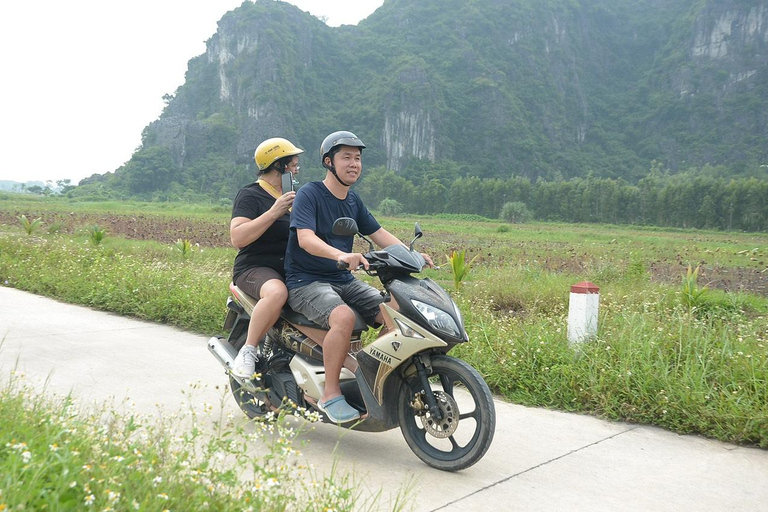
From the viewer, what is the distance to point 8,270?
33.6 feet

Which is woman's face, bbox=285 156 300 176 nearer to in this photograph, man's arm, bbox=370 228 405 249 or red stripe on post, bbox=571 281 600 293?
man's arm, bbox=370 228 405 249

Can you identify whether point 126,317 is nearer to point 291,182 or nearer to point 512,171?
point 291,182

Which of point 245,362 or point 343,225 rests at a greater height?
point 343,225

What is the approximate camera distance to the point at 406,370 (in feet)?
12.0

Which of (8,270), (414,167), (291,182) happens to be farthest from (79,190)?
(291,182)

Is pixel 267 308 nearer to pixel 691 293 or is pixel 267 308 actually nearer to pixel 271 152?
pixel 271 152

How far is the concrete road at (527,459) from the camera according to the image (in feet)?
10.6

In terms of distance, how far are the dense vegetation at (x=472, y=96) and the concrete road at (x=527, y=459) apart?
111945 mm

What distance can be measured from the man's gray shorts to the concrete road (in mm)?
761

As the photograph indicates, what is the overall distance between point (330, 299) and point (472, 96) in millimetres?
153694

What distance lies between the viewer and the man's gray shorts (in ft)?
12.4

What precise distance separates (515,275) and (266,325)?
6442 mm

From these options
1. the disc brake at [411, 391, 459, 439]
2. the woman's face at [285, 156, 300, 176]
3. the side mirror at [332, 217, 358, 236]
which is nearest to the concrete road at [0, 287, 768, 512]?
the disc brake at [411, 391, 459, 439]

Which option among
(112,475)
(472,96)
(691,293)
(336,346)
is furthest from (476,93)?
(112,475)
